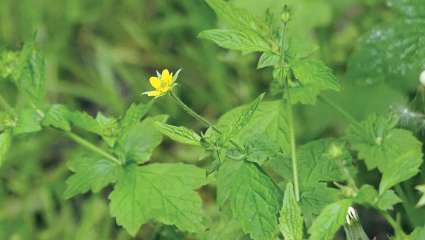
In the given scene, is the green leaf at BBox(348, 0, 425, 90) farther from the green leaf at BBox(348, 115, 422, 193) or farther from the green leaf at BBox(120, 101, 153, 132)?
the green leaf at BBox(120, 101, 153, 132)

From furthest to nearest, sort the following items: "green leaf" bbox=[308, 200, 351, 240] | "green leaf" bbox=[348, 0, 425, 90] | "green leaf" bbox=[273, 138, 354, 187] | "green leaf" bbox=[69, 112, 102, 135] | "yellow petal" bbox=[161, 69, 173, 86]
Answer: "green leaf" bbox=[348, 0, 425, 90], "green leaf" bbox=[69, 112, 102, 135], "green leaf" bbox=[273, 138, 354, 187], "yellow petal" bbox=[161, 69, 173, 86], "green leaf" bbox=[308, 200, 351, 240]

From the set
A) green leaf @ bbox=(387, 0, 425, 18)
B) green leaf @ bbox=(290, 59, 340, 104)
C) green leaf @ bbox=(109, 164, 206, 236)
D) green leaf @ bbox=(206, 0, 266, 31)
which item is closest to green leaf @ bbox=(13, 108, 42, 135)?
green leaf @ bbox=(109, 164, 206, 236)

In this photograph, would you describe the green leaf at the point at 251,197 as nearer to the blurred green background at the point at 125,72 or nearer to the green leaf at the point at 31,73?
the green leaf at the point at 31,73

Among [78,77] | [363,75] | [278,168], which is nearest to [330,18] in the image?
[363,75]

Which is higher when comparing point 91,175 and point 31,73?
point 31,73

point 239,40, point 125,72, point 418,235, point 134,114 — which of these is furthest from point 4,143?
point 125,72

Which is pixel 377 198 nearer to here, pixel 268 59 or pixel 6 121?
pixel 268 59

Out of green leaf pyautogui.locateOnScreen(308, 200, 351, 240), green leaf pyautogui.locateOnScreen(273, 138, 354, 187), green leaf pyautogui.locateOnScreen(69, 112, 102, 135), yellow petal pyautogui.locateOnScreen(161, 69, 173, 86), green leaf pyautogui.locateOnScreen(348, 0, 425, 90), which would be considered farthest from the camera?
green leaf pyautogui.locateOnScreen(348, 0, 425, 90)
